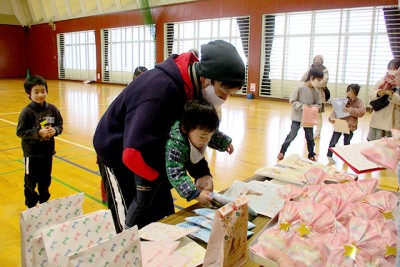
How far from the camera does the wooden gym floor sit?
3104 mm

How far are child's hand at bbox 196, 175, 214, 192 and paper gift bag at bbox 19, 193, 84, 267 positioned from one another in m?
0.47

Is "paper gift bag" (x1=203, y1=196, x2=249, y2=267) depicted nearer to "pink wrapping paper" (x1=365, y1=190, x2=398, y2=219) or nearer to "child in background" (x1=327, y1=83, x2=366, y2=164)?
"pink wrapping paper" (x1=365, y1=190, x2=398, y2=219)

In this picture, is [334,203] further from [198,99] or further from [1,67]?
[1,67]

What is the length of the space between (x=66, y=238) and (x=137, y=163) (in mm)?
399

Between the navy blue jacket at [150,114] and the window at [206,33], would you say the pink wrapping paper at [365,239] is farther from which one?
the window at [206,33]

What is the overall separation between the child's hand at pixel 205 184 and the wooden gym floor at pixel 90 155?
4.66ft

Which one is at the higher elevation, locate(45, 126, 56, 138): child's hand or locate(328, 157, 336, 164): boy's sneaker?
locate(45, 126, 56, 138): child's hand

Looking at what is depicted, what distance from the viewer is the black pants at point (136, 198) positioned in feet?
4.82

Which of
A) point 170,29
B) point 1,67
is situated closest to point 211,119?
point 170,29

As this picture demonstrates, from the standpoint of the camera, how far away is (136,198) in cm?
153

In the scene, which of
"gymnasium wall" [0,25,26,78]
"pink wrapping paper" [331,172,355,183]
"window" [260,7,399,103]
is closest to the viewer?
"pink wrapping paper" [331,172,355,183]

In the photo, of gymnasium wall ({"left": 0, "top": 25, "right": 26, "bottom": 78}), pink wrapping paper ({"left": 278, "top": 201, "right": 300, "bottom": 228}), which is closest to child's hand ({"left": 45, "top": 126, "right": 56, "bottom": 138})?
pink wrapping paper ({"left": 278, "top": 201, "right": 300, "bottom": 228})

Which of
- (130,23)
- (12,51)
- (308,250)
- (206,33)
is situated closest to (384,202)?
(308,250)

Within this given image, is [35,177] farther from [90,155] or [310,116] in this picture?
[310,116]
